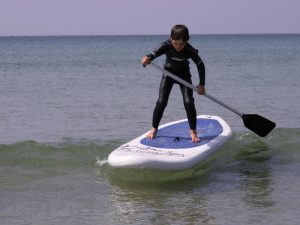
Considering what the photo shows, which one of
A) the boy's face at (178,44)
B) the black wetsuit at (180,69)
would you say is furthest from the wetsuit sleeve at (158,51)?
the boy's face at (178,44)

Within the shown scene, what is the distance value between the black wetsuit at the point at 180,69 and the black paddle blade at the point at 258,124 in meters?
1.34

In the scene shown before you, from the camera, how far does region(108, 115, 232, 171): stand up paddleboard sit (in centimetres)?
741

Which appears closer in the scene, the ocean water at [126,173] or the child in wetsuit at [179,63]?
the ocean water at [126,173]

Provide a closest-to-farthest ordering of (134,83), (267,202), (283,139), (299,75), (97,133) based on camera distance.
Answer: (267,202) → (283,139) → (97,133) → (134,83) → (299,75)

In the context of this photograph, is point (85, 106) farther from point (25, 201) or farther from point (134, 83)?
point (25, 201)

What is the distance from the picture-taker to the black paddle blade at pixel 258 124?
9.49 meters

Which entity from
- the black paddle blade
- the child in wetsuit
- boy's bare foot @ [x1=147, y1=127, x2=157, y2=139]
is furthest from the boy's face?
the black paddle blade

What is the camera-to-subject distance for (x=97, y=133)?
11406 millimetres

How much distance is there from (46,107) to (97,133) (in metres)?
4.08

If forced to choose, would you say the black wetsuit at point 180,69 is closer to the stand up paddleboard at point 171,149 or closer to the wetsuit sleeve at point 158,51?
the wetsuit sleeve at point 158,51

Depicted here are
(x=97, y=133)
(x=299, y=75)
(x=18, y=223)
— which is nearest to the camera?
(x=18, y=223)

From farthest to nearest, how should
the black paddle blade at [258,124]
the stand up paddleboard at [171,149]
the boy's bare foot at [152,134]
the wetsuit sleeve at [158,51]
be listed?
the black paddle blade at [258,124] → the boy's bare foot at [152,134] → the wetsuit sleeve at [158,51] → the stand up paddleboard at [171,149]

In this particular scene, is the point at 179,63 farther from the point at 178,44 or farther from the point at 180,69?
the point at 178,44

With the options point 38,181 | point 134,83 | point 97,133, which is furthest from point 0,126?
point 134,83
